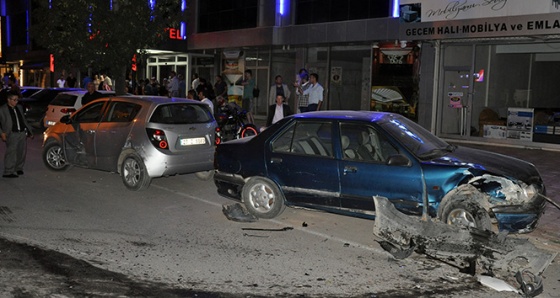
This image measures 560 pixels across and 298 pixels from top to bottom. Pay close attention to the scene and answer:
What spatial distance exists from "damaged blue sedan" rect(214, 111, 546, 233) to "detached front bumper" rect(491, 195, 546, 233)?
0.04 feet

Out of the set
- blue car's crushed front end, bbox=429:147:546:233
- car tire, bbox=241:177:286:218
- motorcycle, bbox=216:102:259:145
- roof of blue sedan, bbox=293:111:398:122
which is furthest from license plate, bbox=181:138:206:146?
motorcycle, bbox=216:102:259:145

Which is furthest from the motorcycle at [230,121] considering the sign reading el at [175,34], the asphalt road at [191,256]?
the sign reading el at [175,34]

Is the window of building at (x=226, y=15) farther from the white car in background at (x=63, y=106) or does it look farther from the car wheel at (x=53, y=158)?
the car wheel at (x=53, y=158)

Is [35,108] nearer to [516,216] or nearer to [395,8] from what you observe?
[395,8]

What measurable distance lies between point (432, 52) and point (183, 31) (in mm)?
13212

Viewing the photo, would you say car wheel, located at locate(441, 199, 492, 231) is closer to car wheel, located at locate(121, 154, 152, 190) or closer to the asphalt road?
the asphalt road

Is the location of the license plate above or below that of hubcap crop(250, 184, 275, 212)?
above

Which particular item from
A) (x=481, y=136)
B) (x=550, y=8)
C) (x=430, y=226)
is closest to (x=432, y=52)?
(x=481, y=136)

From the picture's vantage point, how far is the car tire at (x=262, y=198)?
8.02 metres

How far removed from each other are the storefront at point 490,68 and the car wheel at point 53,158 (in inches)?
420

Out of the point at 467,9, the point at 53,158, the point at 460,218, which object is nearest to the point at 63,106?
the point at 53,158

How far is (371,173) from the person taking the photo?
23.6 ft

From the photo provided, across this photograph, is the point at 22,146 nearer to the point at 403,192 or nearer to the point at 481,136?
the point at 403,192

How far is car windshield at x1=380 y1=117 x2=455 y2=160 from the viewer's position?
726cm
